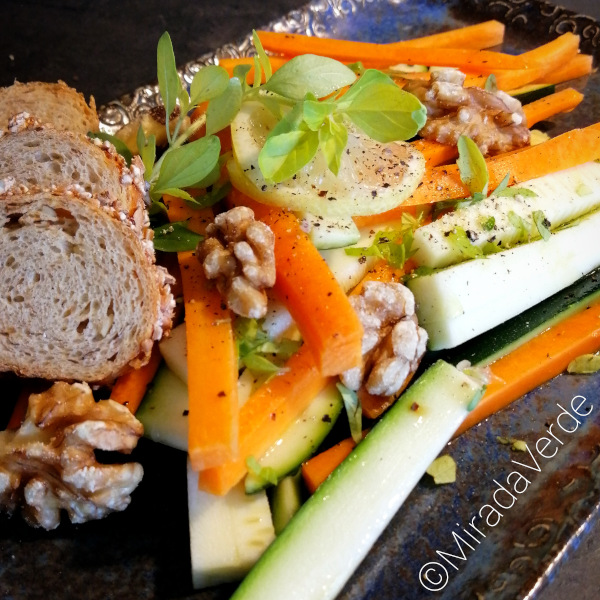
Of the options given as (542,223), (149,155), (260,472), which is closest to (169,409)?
(260,472)

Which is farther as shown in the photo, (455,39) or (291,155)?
(455,39)

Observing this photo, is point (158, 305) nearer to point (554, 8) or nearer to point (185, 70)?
point (185, 70)

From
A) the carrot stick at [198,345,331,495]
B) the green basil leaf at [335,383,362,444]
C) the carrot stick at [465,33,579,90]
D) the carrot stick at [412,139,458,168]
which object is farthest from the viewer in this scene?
the carrot stick at [465,33,579,90]

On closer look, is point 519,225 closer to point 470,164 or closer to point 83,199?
point 470,164

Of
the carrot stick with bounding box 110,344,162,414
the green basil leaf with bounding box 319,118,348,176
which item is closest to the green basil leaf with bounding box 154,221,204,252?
the carrot stick with bounding box 110,344,162,414

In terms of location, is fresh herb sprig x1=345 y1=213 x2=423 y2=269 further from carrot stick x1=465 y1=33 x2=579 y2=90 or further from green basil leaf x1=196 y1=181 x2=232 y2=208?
carrot stick x1=465 y1=33 x2=579 y2=90

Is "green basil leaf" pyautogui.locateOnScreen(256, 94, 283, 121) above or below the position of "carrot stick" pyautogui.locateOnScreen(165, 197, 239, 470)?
above
